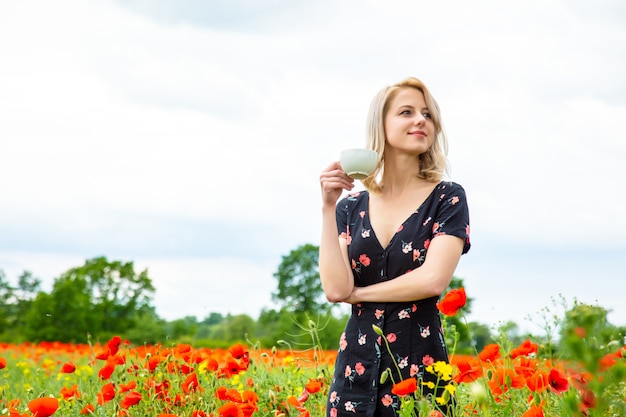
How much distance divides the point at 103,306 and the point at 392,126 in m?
18.1

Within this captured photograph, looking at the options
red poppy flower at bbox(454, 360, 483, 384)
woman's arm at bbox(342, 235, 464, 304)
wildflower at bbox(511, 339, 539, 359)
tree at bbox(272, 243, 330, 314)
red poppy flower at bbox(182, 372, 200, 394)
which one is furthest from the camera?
tree at bbox(272, 243, 330, 314)

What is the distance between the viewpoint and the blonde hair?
10.4ft

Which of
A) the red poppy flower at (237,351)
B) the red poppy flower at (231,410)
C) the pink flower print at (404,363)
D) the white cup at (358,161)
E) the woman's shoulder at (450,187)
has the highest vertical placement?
the white cup at (358,161)

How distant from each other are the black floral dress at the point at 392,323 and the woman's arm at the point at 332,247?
0.11 m

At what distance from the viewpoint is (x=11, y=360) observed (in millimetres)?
10016

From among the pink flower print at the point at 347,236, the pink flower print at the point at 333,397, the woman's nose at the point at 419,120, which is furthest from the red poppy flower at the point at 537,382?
the woman's nose at the point at 419,120

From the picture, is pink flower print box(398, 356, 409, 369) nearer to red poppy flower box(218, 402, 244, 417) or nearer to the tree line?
red poppy flower box(218, 402, 244, 417)

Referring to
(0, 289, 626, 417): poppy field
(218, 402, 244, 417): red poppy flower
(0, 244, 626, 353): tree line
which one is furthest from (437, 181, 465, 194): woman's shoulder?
(0, 244, 626, 353): tree line

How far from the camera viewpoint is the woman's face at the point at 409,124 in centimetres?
307

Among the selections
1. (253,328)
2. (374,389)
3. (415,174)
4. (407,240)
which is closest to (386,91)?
(415,174)

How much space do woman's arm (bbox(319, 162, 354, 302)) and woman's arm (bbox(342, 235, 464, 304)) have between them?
59mm

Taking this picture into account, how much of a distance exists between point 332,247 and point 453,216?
53 centimetres

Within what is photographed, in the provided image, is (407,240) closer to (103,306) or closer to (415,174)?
(415,174)

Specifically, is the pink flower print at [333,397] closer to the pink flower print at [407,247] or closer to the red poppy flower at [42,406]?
the pink flower print at [407,247]
